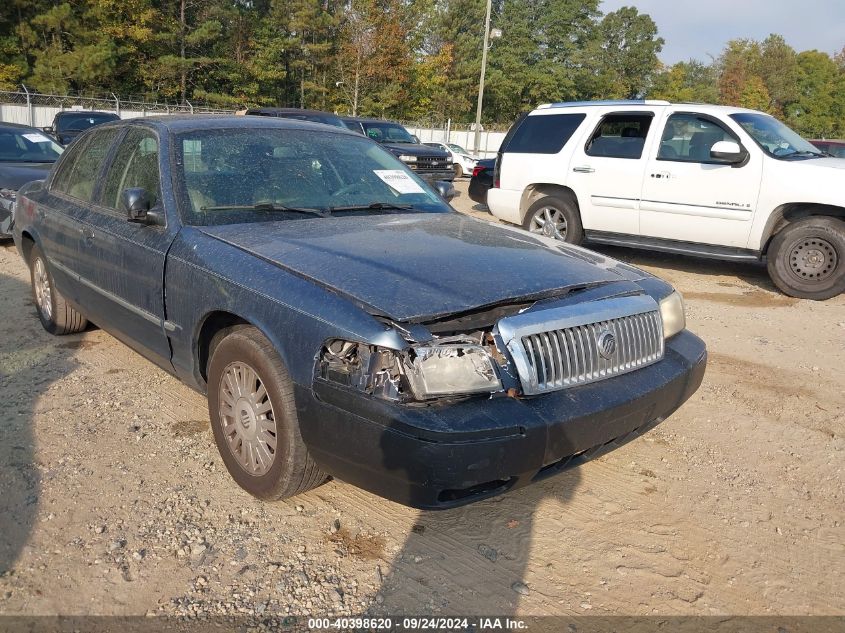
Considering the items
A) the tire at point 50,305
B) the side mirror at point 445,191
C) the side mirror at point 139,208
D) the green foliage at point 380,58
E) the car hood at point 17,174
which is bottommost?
the tire at point 50,305

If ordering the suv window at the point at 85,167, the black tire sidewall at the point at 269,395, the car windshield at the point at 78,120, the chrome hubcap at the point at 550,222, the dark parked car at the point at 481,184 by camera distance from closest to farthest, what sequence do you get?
the black tire sidewall at the point at 269,395 < the suv window at the point at 85,167 < the chrome hubcap at the point at 550,222 < the dark parked car at the point at 481,184 < the car windshield at the point at 78,120

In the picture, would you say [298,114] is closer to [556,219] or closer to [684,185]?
[556,219]

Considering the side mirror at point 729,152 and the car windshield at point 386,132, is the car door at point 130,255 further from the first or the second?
the car windshield at point 386,132

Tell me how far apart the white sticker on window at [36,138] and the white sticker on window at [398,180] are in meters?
7.34

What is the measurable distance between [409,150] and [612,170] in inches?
375

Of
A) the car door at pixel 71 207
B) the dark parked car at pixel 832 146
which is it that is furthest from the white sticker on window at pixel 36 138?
the dark parked car at pixel 832 146

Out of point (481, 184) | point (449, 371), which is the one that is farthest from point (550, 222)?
point (449, 371)

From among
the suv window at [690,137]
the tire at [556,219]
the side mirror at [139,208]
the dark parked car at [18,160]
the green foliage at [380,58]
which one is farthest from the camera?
the green foliage at [380,58]

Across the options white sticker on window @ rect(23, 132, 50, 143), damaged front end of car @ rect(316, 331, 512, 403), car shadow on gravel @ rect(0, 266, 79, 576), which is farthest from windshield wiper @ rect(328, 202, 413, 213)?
white sticker on window @ rect(23, 132, 50, 143)

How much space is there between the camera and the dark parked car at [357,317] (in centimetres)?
240

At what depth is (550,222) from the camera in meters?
8.74

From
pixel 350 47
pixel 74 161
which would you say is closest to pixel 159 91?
pixel 350 47

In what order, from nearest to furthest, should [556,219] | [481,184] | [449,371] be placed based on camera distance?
[449,371] → [556,219] → [481,184]

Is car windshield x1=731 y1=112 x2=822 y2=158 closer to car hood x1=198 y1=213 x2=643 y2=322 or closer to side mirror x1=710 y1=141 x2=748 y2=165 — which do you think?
side mirror x1=710 y1=141 x2=748 y2=165
